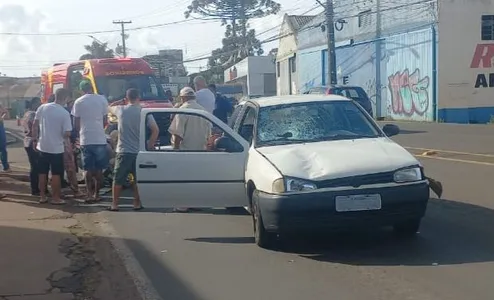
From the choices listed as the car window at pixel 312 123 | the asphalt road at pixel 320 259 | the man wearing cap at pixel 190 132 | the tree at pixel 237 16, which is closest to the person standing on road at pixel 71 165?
the asphalt road at pixel 320 259

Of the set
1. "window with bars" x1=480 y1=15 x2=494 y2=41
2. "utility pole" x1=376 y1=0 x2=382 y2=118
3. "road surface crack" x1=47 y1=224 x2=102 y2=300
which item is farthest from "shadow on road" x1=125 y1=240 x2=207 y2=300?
"utility pole" x1=376 y1=0 x2=382 y2=118

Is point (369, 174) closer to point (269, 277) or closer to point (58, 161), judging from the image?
point (269, 277)

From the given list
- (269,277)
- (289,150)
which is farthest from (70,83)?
(269,277)

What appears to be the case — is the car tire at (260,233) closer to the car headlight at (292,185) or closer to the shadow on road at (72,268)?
the car headlight at (292,185)

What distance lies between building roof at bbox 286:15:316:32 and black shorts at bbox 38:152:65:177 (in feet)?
146

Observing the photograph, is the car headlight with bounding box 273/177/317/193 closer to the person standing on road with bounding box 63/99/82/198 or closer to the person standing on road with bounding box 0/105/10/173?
the person standing on road with bounding box 63/99/82/198

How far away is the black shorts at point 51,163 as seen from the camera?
11562 mm

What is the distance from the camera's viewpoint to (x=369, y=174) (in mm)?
7469

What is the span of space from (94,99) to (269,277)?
5.66m

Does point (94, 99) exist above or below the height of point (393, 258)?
above

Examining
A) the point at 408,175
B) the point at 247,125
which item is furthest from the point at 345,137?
the point at 247,125

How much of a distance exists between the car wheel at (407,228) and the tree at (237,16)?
65.8 meters

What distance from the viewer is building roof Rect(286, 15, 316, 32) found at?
55.8m

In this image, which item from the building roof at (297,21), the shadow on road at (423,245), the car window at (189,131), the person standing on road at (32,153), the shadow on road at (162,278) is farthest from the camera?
the building roof at (297,21)
